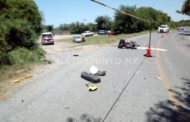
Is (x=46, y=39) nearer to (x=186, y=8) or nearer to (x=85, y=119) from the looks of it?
(x=186, y=8)

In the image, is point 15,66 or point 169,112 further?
point 15,66

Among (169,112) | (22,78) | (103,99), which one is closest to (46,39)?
(22,78)

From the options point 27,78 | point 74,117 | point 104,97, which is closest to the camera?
point 74,117

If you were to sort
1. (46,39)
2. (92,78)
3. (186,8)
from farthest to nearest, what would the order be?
(186,8) → (46,39) → (92,78)

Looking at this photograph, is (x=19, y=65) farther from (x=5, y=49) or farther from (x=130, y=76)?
(x=130, y=76)

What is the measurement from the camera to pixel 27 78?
9.79 meters

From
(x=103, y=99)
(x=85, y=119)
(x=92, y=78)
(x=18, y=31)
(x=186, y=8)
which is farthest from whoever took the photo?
(x=186, y=8)

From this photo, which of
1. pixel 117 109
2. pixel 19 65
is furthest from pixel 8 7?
pixel 117 109

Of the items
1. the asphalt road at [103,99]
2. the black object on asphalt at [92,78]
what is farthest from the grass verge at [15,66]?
the black object on asphalt at [92,78]

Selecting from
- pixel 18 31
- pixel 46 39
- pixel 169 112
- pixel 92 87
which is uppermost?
pixel 18 31

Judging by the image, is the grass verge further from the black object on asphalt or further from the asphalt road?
the black object on asphalt

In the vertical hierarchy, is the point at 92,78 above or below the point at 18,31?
below

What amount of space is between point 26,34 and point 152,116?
11.2m

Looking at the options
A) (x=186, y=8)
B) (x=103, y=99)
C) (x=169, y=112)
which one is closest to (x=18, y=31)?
(x=103, y=99)
